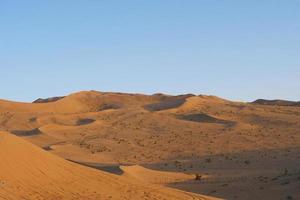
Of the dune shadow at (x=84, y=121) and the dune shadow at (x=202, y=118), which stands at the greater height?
the dune shadow at (x=202, y=118)

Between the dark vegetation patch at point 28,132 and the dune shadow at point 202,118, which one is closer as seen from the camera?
the dark vegetation patch at point 28,132

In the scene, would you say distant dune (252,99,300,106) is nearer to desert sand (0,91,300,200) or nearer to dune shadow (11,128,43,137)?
desert sand (0,91,300,200)

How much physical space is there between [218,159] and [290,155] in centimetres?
403

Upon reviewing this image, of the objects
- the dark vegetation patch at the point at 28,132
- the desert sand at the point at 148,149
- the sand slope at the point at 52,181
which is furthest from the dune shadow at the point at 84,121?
the sand slope at the point at 52,181

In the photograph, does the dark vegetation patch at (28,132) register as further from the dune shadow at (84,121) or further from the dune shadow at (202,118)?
the dune shadow at (202,118)

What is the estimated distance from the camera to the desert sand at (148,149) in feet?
63.3

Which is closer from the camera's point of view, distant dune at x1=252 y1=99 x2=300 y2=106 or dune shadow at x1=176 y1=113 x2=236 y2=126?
dune shadow at x1=176 y1=113 x2=236 y2=126

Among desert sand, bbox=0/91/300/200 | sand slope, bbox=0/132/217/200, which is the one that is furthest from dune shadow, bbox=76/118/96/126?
sand slope, bbox=0/132/217/200

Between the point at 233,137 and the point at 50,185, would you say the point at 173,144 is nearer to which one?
the point at 233,137

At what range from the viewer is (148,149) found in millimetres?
40844

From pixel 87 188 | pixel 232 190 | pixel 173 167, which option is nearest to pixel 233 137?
pixel 173 167

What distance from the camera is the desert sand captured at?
19297mm

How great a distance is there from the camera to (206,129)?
155 feet

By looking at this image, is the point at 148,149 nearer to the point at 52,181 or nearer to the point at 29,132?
the point at 29,132
